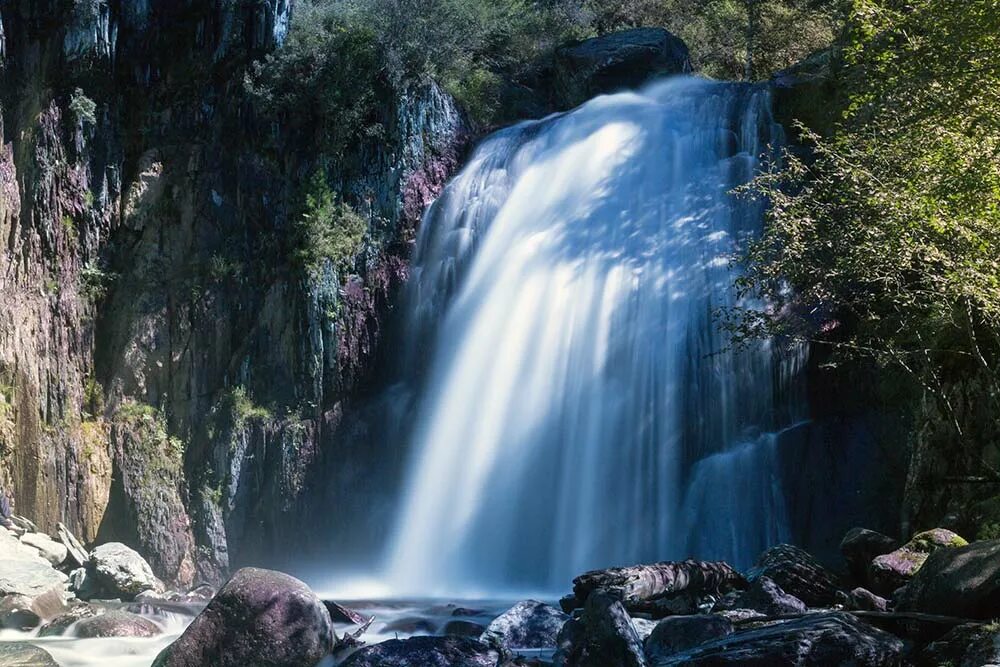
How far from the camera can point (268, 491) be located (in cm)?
1939

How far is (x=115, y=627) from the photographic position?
1291 centimetres

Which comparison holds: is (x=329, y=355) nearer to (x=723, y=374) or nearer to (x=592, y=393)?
(x=592, y=393)

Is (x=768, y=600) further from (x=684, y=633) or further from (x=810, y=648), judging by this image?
(x=810, y=648)

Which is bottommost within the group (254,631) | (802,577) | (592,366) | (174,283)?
(254,631)

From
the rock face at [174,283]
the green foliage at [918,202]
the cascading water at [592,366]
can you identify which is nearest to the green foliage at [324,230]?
the rock face at [174,283]

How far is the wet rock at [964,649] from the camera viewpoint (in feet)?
23.5

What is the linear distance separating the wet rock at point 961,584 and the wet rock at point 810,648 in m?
0.81

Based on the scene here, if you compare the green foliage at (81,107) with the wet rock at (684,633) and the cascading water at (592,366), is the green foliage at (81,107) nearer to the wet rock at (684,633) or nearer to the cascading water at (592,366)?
the cascading water at (592,366)

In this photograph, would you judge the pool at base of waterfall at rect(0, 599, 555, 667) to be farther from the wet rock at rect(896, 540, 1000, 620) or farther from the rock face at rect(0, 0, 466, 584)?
the rock face at rect(0, 0, 466, 584)

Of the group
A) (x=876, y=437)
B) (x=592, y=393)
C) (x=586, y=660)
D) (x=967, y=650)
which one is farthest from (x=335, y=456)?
(x=967, y=650)

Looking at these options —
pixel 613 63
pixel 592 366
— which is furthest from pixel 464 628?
pixel 613 63

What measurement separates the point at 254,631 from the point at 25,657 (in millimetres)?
2555

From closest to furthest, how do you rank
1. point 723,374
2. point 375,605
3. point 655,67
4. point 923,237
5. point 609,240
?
point 923,237, point 375,605, point 723,374, point 609,240, point 655,67

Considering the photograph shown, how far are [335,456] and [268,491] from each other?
138 cm
